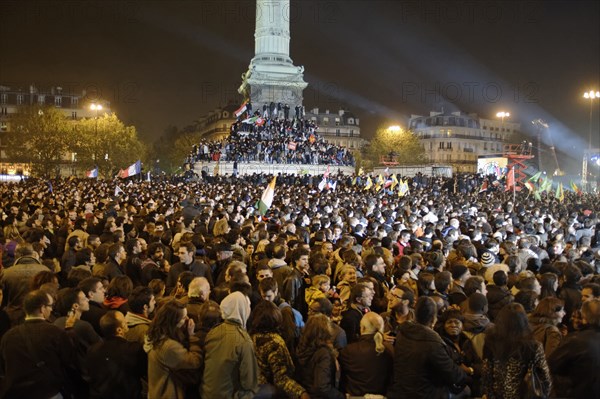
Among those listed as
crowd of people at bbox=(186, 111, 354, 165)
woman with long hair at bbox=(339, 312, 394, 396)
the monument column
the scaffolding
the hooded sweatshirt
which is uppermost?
the monument column

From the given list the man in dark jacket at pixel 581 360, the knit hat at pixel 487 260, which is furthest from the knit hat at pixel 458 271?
the man in dark jacket at pixel 581 360

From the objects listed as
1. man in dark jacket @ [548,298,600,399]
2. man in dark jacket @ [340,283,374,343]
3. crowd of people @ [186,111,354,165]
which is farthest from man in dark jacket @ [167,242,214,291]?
crowd of people @ [186,111,354,165]

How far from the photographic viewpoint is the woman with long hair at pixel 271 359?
5.00m

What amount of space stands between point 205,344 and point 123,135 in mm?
72476

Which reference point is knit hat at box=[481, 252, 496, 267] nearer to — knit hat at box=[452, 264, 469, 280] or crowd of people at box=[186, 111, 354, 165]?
knit hat at box=[452, 264, 469, 280]

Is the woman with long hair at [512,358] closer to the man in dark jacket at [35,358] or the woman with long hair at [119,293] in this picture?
Answer: the man in dark jacket at [35,358]

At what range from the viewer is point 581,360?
15.8ft

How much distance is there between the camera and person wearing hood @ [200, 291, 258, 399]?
4801 mm

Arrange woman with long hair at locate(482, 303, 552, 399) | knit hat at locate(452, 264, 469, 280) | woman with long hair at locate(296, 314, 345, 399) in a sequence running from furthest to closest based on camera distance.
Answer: knit hat at locate(452, 264, 469, 280) < woman with long hair at locate(296, 314, 345, 399) < woman with long hair at locate(482, 303, 552, 399)

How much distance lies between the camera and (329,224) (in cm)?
1448

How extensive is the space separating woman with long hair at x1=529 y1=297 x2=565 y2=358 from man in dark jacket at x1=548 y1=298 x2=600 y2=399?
1.41 feet

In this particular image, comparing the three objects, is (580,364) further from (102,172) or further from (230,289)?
(102,172)

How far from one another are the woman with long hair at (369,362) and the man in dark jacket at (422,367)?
12cm

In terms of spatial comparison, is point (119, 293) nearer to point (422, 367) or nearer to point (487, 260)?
point (422, 367)
